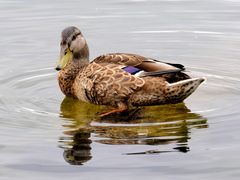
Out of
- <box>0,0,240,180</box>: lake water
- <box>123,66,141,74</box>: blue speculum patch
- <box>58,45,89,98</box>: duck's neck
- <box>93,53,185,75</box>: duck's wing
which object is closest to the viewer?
<box>0,0,240,180</box>: lake water

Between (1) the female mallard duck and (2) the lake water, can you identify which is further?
(1) the female mallard duck

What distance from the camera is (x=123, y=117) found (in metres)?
8.70

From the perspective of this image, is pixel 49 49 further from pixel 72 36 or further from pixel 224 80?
pixel 224 80

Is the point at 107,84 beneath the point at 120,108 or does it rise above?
above

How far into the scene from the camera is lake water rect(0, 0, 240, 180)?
279 inches

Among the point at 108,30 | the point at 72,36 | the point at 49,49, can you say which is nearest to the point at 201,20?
the point at 108,30

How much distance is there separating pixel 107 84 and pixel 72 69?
0.91m

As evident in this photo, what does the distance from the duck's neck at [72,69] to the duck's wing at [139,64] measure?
0.63 m

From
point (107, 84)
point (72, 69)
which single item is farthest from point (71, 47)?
point (107, 84)

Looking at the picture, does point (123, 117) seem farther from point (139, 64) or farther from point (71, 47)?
point (71, 47)

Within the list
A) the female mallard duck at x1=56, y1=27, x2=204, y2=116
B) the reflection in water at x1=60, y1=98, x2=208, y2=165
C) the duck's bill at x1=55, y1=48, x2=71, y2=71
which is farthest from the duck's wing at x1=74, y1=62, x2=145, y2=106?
the duck's bill at x1=55, y1=48, x2=71, y2=71

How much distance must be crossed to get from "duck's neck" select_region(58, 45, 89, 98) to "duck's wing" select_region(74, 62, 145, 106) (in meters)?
0.41

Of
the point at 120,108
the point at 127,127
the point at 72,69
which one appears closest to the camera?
the point at 127,127

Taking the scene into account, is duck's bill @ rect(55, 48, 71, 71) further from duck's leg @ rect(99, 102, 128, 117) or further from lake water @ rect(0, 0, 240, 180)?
duck's leg @ rect(99, 102, 128, 117)
